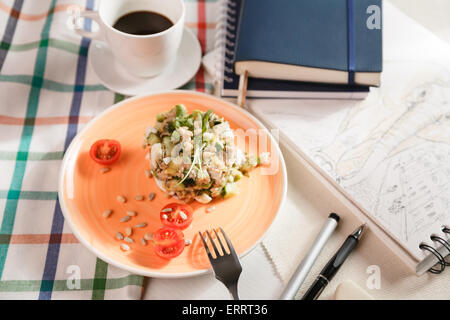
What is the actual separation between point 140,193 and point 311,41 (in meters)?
0.76

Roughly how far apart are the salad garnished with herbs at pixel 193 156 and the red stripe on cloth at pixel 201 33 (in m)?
0.32

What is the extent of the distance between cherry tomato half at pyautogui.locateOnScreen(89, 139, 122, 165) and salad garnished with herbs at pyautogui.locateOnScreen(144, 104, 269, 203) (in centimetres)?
10

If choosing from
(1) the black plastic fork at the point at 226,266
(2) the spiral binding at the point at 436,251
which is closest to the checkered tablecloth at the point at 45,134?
Result: (1) the black plastic fork at the point at 226,266

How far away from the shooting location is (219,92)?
146 centimetres

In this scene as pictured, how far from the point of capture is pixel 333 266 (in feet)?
3.60

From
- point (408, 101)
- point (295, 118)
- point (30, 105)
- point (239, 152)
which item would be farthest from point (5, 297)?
point (408, 101)

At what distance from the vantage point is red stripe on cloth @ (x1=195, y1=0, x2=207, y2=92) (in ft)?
4.86

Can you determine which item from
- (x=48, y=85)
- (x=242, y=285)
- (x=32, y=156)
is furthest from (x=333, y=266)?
(x=48, y=85)

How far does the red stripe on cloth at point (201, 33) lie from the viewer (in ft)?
4.86

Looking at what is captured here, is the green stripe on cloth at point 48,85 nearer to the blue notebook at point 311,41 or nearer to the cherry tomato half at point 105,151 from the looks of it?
the cherry tomato half at point 105,151

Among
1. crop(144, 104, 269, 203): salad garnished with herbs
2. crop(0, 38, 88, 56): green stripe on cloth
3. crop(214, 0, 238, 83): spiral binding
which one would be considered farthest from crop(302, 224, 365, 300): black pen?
crop(0, 38, 88, 56): green stripe on cloth

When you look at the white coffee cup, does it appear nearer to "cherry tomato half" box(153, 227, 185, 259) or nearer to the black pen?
"cherry tomato half" box(153, 227, 185, 259)

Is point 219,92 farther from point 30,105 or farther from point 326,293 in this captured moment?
point 326,293

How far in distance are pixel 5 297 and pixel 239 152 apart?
2.49ft
